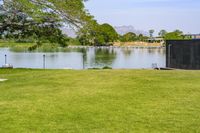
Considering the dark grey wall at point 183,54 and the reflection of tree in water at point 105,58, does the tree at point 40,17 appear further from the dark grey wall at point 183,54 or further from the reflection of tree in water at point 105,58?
the reflection of tree in water at point 105,58

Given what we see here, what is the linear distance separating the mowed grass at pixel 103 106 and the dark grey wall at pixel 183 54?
54.5ft

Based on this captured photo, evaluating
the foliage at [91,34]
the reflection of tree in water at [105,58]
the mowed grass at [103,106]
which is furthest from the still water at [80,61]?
the mowed grass at [103,106]

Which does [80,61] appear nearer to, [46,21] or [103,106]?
[46,21]

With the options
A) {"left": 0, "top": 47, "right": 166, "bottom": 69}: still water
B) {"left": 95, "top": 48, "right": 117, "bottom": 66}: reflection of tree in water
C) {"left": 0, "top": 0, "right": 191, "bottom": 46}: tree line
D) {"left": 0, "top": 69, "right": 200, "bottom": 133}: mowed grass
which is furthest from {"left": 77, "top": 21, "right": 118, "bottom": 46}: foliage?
{"left": 95, "top": 48, "right": 117, "bottom": 66}: reflection of tree in water

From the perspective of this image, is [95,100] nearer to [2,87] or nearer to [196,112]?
[196,112]

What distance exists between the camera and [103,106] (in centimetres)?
735

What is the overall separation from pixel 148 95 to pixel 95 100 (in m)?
1.25

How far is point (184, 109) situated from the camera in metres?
6.99

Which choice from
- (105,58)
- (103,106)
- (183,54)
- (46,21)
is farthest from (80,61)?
(103,106)

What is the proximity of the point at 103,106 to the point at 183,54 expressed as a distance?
71.7 feet

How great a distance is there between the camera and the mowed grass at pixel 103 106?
5.92 metres

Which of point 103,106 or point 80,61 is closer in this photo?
point 103,106

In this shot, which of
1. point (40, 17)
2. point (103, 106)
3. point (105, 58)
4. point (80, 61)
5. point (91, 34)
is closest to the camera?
point (103, 106)

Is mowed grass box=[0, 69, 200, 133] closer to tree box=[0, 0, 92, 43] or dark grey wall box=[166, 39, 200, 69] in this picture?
tree box=[0, 0, 92, 43]
